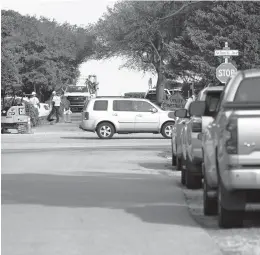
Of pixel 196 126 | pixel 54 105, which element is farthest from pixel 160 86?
pixel 196 126

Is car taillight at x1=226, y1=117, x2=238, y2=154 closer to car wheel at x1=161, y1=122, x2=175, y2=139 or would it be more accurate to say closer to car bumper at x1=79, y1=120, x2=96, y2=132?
car wheel at x1=161, y1=122, x2=175, y2=139

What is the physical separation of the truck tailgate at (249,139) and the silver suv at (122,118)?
28063 millimetres

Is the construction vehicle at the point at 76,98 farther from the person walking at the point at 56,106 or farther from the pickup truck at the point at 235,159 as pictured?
the pickup truck at the point at 235,159

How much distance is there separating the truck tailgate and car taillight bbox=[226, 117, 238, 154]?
43mm

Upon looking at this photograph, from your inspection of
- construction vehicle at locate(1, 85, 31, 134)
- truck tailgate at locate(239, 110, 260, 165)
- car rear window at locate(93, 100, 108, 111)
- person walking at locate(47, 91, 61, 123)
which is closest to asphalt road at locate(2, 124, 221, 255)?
truck tailgate at locate(239, 110, 260, 165)

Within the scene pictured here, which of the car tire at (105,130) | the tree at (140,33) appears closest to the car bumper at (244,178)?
the car tire at (105,130)

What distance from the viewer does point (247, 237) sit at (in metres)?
10.6

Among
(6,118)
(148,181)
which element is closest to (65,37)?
(6,118)

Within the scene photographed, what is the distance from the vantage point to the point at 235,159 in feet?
34.7

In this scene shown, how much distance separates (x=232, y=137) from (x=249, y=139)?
18 centimetres

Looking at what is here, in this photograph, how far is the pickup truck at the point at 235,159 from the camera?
414 inches

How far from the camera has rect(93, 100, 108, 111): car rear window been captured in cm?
3919

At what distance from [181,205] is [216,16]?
3706 centimetres

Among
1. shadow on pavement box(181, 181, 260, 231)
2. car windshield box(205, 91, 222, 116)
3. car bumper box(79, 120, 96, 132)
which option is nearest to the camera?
shadow on pavement box(181, 181, 260, 231)
